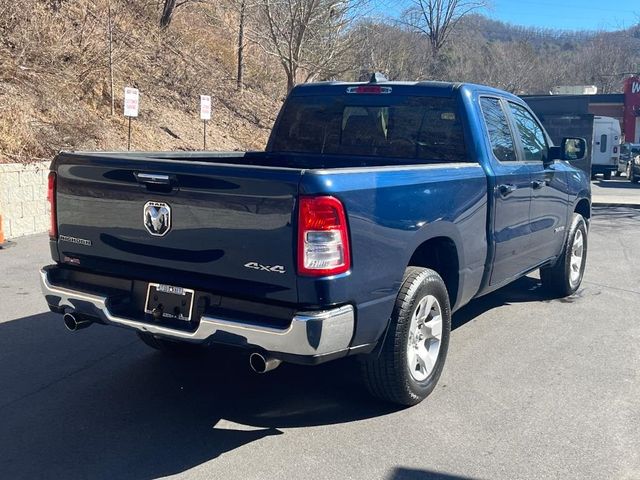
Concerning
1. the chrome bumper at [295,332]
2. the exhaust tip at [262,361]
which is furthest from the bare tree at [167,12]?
the exhaust tip at [262,361]

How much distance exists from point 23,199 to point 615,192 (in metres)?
18.3

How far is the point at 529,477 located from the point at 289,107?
12.0 ft

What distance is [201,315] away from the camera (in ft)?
12.8

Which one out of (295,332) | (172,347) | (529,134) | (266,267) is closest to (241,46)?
(529,134)

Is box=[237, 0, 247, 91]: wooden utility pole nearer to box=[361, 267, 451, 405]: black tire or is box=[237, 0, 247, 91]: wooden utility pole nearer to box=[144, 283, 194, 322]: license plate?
box=[361, 267, 451, 405]: black tire

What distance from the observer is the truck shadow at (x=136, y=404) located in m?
3.86

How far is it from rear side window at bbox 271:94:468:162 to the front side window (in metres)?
1.10

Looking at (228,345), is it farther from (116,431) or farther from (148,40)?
(148,40)

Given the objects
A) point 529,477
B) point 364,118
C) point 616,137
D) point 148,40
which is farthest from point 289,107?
point 616,137

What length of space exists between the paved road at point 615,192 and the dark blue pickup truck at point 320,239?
13211mm

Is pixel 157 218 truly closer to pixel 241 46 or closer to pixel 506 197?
pixel 506 197

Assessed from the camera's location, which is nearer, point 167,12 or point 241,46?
point 167,12

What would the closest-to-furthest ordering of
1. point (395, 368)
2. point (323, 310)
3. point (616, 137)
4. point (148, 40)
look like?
point (323, 310)
point (395, 368)
point (148, 40)
point (616, 137)

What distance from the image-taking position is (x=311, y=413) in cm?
452
